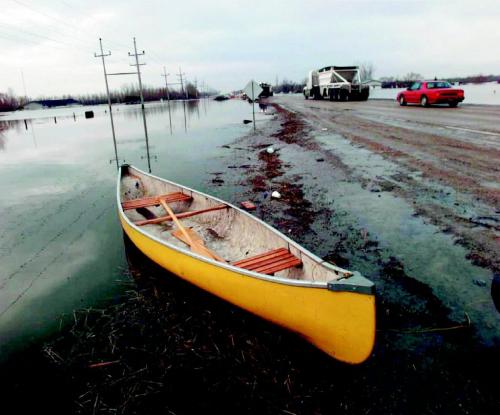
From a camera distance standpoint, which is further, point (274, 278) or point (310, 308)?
point (274, 278)

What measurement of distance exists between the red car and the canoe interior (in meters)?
23.0

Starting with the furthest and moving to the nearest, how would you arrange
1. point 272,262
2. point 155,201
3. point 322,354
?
point 155,201 < point 272,262 < point 322,354

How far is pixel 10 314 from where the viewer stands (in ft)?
16.8

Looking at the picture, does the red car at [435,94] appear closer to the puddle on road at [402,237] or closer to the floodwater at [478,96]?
the floodwater at [478,96]

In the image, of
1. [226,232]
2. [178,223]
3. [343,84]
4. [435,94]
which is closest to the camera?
[178,223]

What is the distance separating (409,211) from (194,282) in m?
4.84

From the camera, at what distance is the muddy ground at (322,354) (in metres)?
3.42

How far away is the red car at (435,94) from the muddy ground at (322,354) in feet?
65.3

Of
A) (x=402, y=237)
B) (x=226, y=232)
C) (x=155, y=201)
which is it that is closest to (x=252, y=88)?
(x=155, y=201)

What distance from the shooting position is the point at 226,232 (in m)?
6.80

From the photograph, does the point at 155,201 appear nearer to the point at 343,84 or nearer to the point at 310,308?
the point at 310,308

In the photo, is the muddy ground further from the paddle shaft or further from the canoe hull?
the paddle shaft

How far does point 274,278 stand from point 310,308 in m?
0.47

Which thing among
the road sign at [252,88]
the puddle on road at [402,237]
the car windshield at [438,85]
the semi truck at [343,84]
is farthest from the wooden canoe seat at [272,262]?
the semi truck at [343,84]
